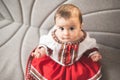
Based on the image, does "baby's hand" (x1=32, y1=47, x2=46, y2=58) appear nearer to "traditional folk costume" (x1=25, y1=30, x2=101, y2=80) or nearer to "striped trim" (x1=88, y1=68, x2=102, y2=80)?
"traditional folk costume" (x1=25, y1=30, x2=101, y2=80)

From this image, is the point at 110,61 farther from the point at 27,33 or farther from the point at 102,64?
the point at 27,33

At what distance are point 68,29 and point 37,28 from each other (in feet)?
1.01

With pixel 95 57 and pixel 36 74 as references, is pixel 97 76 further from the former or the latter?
pixel 36 74

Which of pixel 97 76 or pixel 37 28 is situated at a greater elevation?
pixel 37 28

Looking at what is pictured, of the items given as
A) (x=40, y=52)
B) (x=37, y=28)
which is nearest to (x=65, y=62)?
(x=40, y=52)

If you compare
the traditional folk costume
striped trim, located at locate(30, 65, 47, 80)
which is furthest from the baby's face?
striped trim, located at locate(30, 65, 47, 80)

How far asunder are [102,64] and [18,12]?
459 millimetres

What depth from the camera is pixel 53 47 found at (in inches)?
41.8

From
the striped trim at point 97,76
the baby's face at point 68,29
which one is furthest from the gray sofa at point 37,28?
the baby's face at point 68,29

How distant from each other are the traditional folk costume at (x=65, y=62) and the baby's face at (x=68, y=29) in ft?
0.10

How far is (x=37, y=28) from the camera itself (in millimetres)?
1271

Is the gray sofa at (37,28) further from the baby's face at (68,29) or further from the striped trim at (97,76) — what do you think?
the baby's face at (68,29)

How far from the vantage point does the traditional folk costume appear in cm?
104

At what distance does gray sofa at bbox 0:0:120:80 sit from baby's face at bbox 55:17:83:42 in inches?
6.9
